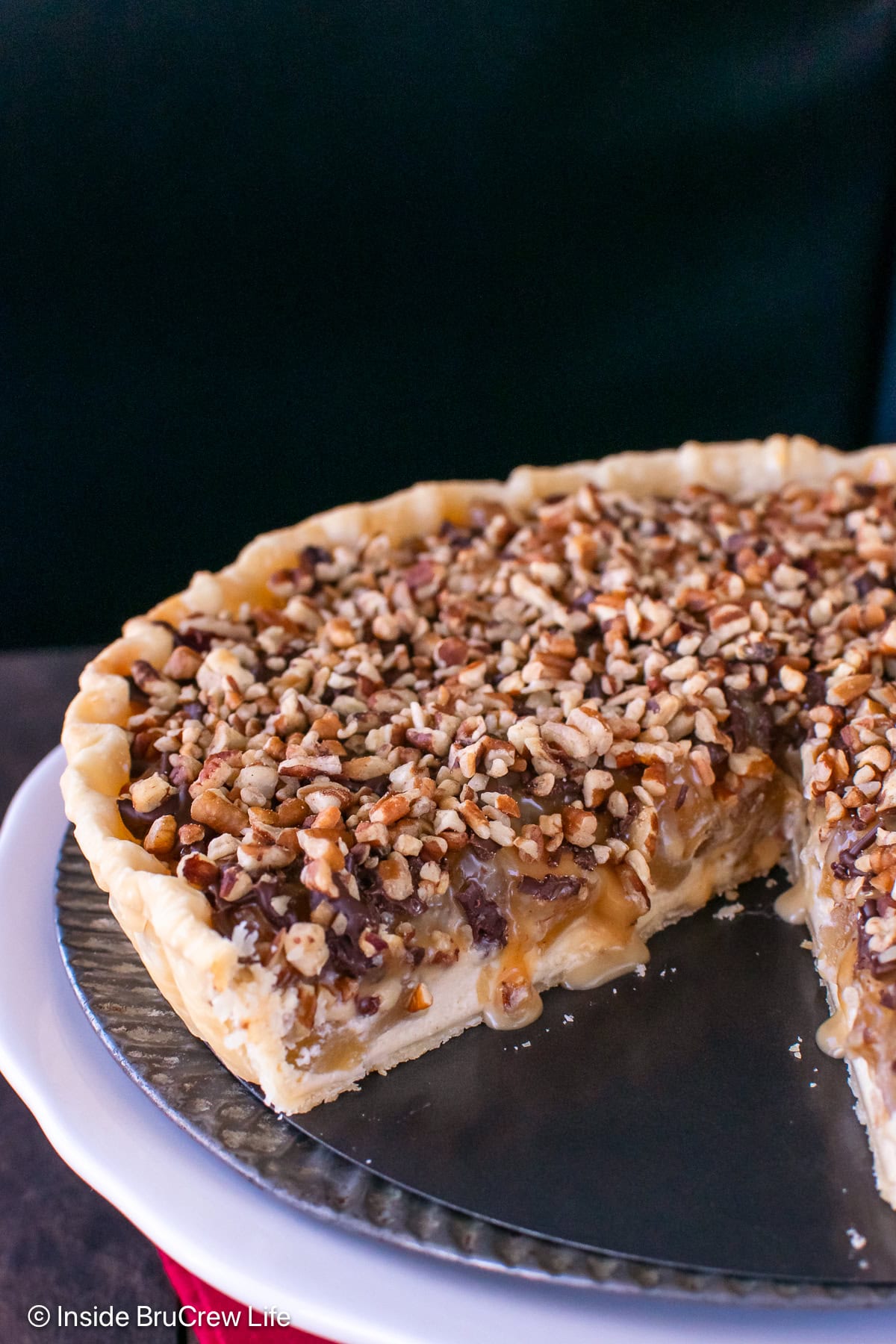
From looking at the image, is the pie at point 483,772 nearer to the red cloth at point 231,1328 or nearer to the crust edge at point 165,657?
the crust edge at point 165,657

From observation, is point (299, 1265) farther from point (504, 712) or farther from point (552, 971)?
point (504, 712)

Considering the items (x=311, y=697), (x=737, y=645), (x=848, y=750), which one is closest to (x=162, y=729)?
(x=311, y=697)

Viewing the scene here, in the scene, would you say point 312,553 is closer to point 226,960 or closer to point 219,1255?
point 226,960

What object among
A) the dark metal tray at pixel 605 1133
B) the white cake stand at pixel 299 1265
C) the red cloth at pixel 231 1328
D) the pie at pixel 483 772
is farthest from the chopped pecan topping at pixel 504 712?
the red cloth at pixel 231 1328

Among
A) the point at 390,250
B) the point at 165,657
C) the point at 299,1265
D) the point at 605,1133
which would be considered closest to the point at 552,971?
the point at 605,1133

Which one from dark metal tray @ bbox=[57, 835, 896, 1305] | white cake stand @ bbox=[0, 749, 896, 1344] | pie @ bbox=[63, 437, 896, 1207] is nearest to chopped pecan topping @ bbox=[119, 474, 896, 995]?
pie @ bbox=[63, 437, 896, 1207]

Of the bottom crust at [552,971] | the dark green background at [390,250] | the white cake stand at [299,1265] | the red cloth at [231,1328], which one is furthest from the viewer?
the dark green background at [390,250]
